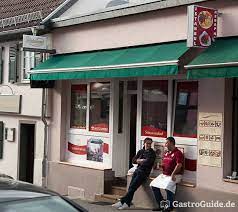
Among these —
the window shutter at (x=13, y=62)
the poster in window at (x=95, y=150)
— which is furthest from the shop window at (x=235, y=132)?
the window shutter at (x=13, y=62)

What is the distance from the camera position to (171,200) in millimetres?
10461

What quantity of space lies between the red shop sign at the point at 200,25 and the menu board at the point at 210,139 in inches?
58.7

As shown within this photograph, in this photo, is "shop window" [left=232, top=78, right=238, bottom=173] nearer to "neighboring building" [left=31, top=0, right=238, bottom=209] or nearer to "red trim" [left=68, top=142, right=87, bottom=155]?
"neighboring building" [left=31, top=0, right=238, bottom=209]

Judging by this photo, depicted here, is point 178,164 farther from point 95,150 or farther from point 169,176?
point 95,150

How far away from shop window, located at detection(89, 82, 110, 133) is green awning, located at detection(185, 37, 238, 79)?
156 inches

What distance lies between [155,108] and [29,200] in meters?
7.50

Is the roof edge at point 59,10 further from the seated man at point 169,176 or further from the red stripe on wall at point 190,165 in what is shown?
the red stripe on wall at point 190,165

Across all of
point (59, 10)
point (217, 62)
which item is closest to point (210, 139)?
point (217, 62)

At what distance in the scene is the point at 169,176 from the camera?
34.9ft

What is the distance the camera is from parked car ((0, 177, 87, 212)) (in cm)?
459

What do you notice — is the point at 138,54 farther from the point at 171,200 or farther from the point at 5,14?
the point at 5,14

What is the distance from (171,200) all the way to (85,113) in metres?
4.34

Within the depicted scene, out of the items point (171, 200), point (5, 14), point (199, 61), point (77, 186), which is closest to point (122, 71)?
point (199, 61)

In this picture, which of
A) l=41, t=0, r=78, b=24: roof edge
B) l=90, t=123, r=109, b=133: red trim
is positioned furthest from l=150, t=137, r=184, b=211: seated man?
l=41, t=0, r=78, b=24: roof edge
